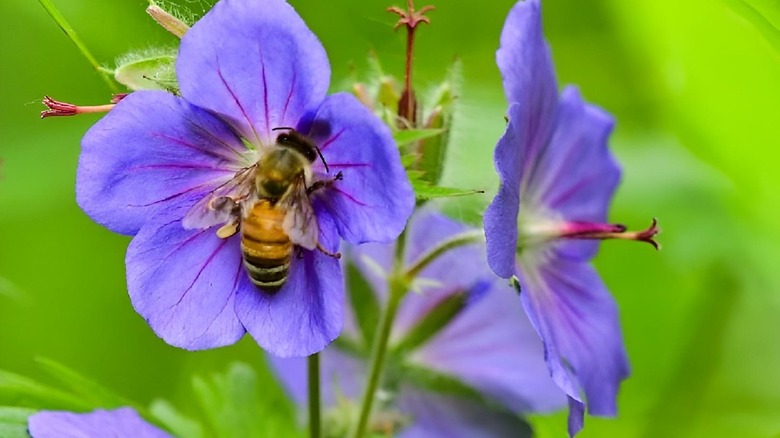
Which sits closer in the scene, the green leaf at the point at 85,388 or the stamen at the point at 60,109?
the stamen at the point at 60,109

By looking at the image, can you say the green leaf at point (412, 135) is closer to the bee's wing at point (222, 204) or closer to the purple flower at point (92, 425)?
the bee's wing at point (222, 204)

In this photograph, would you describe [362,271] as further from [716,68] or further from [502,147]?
[716,68]

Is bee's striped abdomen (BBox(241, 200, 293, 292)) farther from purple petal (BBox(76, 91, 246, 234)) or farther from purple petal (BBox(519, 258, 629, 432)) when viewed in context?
purple petal (BBox(519, 258, 629, 432))

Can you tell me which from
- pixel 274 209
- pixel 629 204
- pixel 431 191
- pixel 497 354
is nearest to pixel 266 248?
pixel 274 209

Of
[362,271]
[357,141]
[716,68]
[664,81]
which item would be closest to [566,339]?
[362,271]

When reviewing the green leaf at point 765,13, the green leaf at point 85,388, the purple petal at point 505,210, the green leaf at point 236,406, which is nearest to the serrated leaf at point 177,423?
the green leaf at point 236,406

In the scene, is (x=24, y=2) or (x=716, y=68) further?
(x=24, y=2)

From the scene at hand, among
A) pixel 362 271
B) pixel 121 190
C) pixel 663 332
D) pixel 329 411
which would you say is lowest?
pixel 663 332
